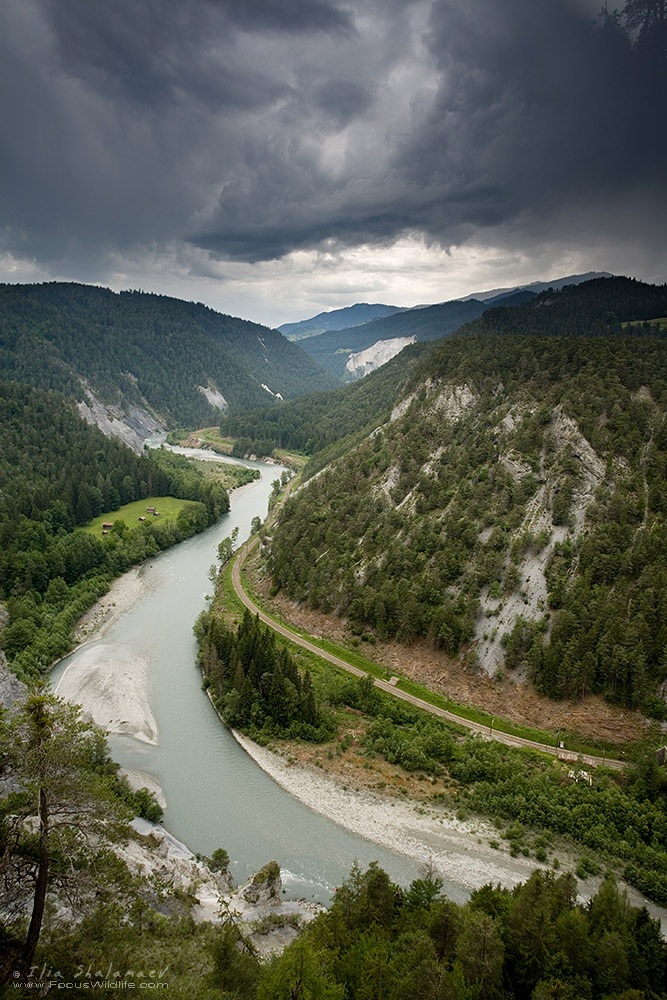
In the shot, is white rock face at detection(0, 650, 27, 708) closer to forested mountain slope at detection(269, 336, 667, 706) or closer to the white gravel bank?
the white gravel bank

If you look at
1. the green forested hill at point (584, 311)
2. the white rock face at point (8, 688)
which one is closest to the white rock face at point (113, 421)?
the green forested hill at point (584, 311)

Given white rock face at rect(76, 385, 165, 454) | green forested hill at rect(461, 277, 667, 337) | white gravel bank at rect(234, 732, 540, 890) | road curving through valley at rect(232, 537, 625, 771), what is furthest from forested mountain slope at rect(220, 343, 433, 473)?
white gravel bank at rect(234, 732, 540, 890)

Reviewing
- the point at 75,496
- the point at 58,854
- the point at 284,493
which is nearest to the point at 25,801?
the point at 58,854

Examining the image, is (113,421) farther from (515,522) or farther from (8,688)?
(515,522)

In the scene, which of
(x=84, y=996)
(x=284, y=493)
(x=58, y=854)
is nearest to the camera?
(x=84, y=996)

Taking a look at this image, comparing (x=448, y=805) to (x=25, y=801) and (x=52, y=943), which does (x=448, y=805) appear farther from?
(x=25, y=801)
